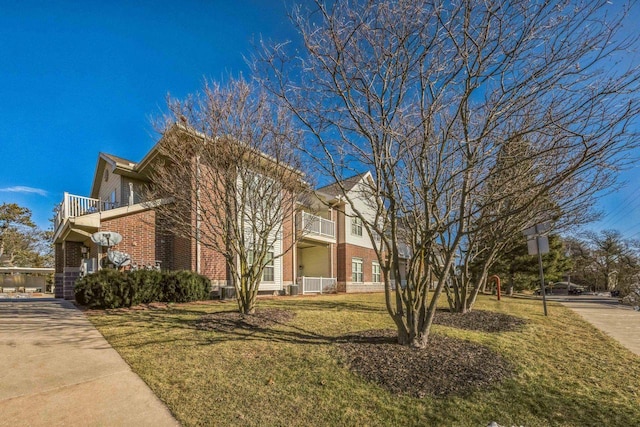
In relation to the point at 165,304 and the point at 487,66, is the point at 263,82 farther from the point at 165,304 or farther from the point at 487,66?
the point at 165,304

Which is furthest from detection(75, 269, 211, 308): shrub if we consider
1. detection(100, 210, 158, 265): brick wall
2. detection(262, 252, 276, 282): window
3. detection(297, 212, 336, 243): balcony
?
detection(297, 212, 336, 243): balcony

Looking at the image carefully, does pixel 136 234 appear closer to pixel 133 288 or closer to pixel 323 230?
pixel 133 288

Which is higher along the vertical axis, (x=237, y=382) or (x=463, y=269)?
(x=463, y=269)

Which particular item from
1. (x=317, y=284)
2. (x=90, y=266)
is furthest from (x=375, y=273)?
(x=90, y=266)

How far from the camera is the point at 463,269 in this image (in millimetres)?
9320

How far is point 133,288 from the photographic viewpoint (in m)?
9.61

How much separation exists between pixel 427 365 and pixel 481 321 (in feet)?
14.2

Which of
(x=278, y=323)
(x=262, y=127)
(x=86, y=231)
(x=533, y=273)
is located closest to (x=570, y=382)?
(x=278, y=323)

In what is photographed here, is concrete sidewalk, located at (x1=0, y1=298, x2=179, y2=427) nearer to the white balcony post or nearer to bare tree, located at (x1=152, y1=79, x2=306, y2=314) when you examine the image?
bare tree, located at (x1=152, y1=79, x2=306, y2=314)

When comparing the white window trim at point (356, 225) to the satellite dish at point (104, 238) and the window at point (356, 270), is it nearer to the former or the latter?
the window at point (356, 270)

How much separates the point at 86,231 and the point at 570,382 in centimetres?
1518

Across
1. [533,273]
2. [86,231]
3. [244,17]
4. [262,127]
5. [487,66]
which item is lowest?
[533,273]

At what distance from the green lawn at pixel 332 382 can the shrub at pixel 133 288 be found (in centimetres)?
296

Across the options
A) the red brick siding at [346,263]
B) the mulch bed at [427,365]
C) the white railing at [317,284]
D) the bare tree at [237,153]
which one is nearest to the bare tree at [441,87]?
the mulch bed at [427,365]
